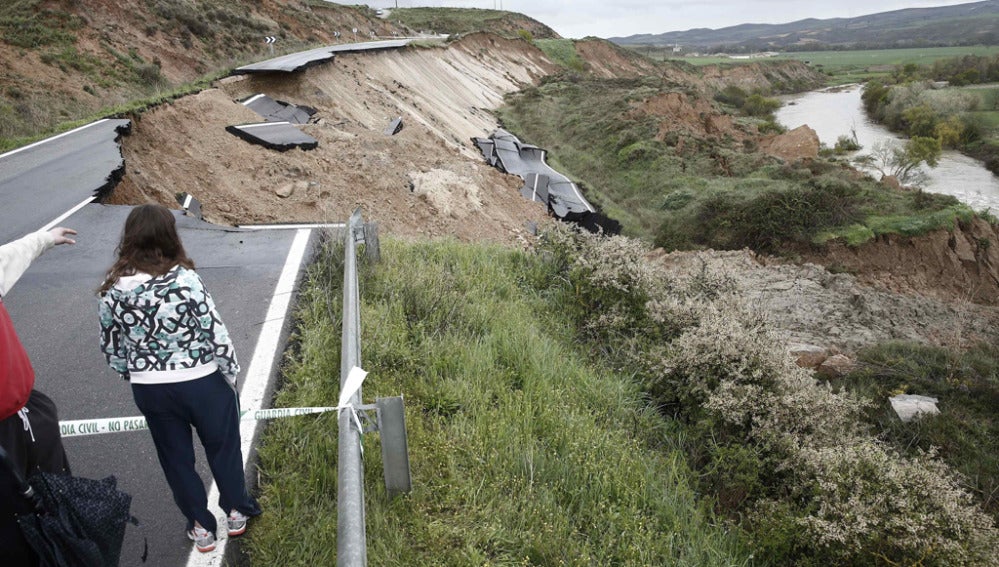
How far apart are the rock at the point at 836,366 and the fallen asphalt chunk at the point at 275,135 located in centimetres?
1009

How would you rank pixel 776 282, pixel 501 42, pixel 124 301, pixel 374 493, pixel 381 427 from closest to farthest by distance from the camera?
pixel 124 301 → pixel 381 427 → pixel 374 493 → pixel 776 282 → pixel 501 42

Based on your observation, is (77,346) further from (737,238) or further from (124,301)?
(737,238)

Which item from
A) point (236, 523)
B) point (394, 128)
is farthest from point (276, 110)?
point (236, 523)

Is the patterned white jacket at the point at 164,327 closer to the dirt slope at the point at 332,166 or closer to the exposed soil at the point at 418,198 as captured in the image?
the dirt slope at the point at 332,166

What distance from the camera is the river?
91.0 feet

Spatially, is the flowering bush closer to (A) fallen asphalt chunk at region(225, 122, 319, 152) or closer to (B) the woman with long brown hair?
(B) the woman with long brown hair

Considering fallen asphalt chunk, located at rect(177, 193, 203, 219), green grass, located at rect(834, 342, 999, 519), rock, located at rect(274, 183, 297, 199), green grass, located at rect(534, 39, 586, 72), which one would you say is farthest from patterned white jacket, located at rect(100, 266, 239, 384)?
green grass, located at rect(534, 39, 586, 72)

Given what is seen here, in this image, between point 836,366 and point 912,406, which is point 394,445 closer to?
point 912,406

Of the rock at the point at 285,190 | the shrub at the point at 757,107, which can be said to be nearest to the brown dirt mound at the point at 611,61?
the shrub at the point at 757,107

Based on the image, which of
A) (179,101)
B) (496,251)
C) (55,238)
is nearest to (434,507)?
(55,238)

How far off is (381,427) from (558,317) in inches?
158

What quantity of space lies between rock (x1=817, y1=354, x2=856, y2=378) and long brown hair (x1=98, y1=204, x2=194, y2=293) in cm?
910

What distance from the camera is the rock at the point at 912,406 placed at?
762cm

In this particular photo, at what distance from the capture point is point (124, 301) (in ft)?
8.61
